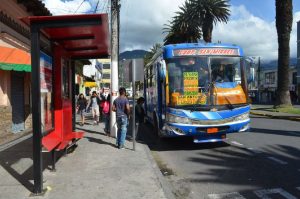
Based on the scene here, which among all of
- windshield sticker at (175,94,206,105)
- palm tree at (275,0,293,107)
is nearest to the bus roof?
windshield sticker at (175,94,206,105)

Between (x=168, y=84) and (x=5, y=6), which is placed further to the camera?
(x=5, y=6)

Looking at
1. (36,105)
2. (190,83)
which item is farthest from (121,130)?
(36,105)

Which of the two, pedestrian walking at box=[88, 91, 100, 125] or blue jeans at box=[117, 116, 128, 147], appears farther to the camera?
pedestrian walking at box=[88, 91, 100, 125]

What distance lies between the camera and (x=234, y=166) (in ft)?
30.7

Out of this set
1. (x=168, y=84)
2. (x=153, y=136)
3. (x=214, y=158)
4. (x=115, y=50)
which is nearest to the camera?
(x=214, y=158)

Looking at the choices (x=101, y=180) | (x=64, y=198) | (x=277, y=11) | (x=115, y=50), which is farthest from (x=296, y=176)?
(x=277, y=11)

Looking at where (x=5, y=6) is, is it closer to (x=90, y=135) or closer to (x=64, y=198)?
(x=90, y=135)

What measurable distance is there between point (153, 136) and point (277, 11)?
55.6 feet

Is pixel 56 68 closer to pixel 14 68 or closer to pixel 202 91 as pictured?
pixel 14 68

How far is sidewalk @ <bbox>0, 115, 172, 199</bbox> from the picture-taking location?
22.6 ft

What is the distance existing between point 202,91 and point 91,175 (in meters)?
4.58

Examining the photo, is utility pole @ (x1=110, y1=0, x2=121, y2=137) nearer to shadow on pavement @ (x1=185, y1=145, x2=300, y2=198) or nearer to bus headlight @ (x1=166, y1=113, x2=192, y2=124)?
bus headlight @ (x1=166, y1=113, x2=192, y2=124)

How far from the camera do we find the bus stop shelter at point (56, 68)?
6770 millimetres

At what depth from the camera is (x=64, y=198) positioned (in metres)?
6.56
